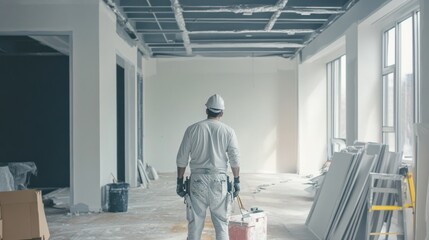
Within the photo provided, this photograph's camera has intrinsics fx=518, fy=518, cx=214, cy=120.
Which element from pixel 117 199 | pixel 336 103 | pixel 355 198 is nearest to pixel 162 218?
pixel 117 199

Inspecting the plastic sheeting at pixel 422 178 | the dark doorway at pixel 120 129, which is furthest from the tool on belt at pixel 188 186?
the dark doorway at pixel 120 129

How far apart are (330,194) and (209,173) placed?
7.34 feet

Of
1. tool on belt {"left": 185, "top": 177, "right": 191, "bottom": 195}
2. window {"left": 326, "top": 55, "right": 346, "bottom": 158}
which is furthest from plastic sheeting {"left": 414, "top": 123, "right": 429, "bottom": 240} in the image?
window {"left": 326, "top": 55, "right": 346, "bottom": 158}

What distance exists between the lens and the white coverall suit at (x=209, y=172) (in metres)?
4.44

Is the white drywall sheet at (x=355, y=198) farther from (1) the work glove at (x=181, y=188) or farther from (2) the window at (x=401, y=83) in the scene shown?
(1) the work glove at (x=181, y=188)

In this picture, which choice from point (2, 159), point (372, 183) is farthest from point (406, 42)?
point (2, 159)

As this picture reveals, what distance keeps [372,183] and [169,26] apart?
620 centimetres

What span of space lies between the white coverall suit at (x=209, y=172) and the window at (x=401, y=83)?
3.00 m

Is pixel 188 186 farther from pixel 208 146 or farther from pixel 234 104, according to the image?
pixel 234 104

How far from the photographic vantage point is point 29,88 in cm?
1113

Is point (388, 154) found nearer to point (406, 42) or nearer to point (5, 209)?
point (406, 42)

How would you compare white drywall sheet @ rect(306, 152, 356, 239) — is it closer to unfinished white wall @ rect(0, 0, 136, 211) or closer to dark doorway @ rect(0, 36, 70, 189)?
unfinished white wall @ rect(0, 0, 136, 211)

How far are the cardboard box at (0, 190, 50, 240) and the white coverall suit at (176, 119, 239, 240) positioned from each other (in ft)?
5.41

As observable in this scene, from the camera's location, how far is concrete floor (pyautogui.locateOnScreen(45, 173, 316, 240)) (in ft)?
20.1
